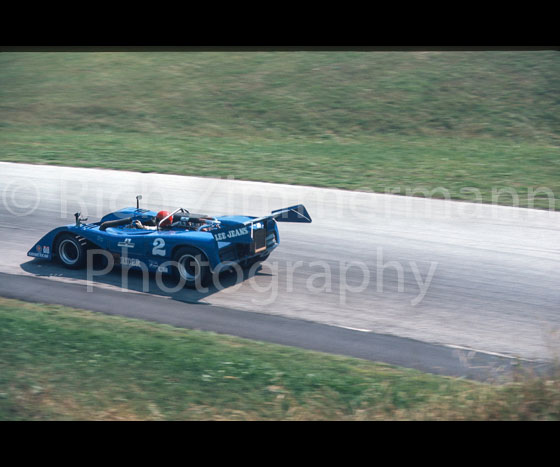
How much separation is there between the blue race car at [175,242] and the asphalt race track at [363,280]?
307 millimetres

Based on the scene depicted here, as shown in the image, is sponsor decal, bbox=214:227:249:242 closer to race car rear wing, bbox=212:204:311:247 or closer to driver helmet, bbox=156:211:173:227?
race car rear wing, bbox=212:204:311:247

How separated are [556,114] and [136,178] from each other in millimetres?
13805

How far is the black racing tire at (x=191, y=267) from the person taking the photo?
10.1m

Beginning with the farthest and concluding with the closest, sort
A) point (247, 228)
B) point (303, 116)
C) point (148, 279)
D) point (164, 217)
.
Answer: point (303, 116) → point (164, 217) → point (148, 279) → point (247, 228)

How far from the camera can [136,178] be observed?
17.4m

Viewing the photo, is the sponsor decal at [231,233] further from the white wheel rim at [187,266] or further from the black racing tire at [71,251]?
the black racing tire at [71,251]

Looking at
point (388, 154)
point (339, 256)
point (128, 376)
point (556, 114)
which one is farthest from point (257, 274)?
point (556, 114)

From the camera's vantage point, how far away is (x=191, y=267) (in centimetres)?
1040

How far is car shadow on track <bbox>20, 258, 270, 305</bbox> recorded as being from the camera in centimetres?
1020

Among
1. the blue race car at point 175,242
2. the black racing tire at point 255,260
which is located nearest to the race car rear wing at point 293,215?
the blue race car at point 175,242

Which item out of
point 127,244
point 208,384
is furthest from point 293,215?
point 208,384

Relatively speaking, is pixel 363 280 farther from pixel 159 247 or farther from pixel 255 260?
pixel 159 247

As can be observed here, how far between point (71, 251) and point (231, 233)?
2.95 m

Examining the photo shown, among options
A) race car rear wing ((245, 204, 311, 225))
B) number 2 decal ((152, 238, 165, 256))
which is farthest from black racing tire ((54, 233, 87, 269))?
race car rear wing ((245, 204, 311, 225))
